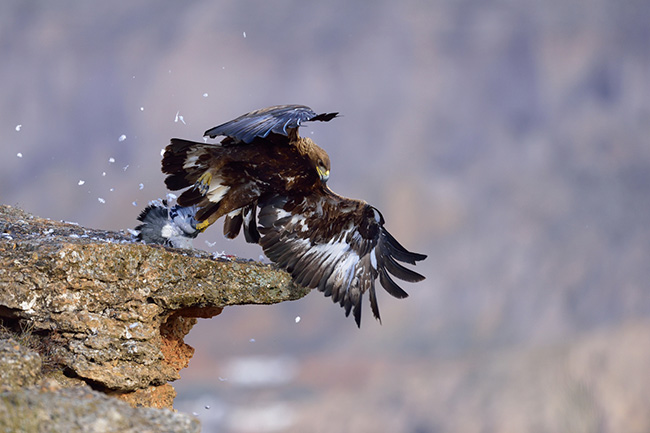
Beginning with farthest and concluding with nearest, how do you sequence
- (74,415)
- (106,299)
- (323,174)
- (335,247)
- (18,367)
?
(335,247)
(323,174)
(106,299)
(18,367)
(74,415)

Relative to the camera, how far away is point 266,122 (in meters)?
8.16

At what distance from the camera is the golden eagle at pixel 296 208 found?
29.0 ft

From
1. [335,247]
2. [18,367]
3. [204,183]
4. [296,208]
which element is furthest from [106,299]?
[335,247]

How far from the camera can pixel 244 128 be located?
316 inches

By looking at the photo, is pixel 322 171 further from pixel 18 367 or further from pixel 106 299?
pixel 18 367

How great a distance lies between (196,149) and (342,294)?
2484 millimetres

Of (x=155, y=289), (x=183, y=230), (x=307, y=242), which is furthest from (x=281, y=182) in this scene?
(x=155, y=289)

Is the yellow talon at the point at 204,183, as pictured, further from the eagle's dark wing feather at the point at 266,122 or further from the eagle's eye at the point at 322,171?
the eagle's eye at the point at 322,171

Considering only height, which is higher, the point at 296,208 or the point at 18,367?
the point at 296,208

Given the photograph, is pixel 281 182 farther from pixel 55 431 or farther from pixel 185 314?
pixel 55 431

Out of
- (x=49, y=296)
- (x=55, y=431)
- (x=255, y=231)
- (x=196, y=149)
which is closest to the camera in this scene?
(x=55, y=431)

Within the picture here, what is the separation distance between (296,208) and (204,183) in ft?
3.72

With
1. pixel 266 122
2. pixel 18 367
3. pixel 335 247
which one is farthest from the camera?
pixel 335 247

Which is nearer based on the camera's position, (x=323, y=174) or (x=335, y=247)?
(x=323, y=174)
